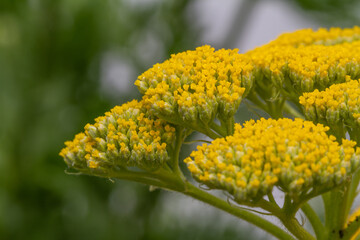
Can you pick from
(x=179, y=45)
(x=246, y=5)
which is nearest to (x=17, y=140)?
(x=179, y=45)

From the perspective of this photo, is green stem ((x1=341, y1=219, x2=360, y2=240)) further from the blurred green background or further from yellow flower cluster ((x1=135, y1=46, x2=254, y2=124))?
the blurred green background

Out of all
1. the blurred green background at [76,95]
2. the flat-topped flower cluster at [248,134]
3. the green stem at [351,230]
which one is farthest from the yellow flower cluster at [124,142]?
the blurred green background at [76,95]

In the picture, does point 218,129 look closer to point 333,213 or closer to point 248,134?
point 248,134

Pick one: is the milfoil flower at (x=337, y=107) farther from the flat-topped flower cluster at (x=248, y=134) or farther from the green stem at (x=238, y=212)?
the green stem at (x=238, y=212)

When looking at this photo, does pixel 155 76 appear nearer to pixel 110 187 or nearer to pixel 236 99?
pixel 236 99

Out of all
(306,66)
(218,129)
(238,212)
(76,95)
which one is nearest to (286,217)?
(238,212)
